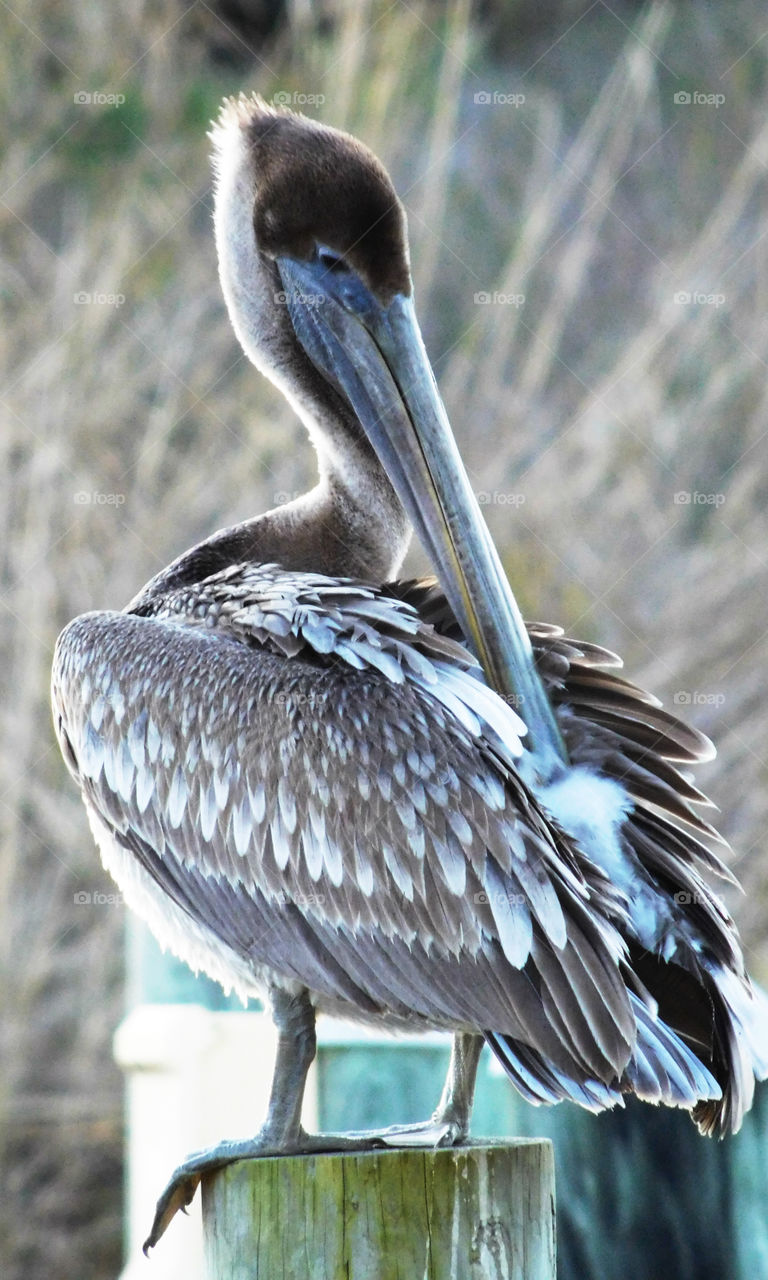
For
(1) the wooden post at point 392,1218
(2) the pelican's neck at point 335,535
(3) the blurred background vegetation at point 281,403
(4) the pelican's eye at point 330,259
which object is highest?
(3) the blurred background vegetation at point 281,403

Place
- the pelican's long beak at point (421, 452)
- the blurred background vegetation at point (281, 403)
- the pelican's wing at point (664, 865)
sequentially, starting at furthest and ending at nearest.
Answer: the blurred background vegetation at point (281, 403) → the pelican's long beak at point (421, 452) → the pelican's wing at point (664, 865)

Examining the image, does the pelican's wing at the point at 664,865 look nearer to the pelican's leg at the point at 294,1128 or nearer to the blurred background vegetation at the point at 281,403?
the pelican's leg at the point at 294,1128

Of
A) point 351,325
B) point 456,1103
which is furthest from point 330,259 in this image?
point 456,1103

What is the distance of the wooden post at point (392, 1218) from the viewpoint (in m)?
2.23

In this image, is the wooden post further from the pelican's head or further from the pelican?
the pelican's head

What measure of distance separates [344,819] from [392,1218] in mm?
663

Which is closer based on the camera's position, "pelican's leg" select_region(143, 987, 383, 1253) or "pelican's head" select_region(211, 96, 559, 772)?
"pelican's leg" select_region(143, 987, 383, 1253)

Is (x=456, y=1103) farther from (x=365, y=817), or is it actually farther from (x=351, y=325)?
(x=351, y=325)

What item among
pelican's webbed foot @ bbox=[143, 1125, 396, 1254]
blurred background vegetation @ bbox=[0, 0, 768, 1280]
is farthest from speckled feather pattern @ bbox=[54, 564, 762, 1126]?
blurred background vegetation @ bbox=[0, 0, 768, 1280]

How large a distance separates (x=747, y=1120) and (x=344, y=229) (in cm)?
206

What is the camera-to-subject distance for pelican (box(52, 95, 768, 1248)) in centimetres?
247

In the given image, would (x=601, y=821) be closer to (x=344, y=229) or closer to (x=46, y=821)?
(x=344, y=229)

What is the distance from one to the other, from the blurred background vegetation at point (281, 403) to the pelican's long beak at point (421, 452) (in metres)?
3.81

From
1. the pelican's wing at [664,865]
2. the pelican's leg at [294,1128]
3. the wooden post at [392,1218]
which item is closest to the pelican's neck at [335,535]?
the pelican's wing at [664,865]
